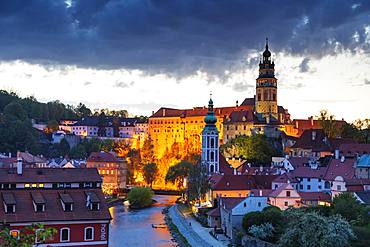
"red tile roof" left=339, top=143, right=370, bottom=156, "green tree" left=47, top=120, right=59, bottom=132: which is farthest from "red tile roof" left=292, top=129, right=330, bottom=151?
"green tree" left=47, top=120, right=59, bottom=132

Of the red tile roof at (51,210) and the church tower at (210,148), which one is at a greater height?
the church tower at (210,148)

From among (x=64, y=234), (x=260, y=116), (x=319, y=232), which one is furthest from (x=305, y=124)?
(x=64, y=234)

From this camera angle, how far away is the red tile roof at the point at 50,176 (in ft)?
85.2

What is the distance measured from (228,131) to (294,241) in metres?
68.7

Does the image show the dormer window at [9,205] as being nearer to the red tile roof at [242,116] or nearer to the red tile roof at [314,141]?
the red tile roof at [314,141]

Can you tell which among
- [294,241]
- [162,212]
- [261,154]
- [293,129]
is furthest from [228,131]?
[294,241]

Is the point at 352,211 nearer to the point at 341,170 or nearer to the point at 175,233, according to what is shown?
the point at 175,233

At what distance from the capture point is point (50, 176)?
1048 inches

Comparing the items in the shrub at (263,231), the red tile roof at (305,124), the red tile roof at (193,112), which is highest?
the red tile roof at (193,112)

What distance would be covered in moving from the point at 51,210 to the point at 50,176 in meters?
2.81

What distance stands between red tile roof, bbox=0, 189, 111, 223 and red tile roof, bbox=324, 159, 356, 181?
26.4 metres

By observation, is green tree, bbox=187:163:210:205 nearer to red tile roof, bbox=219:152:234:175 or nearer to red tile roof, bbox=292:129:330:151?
red tile roof, bbox=219:152:234:175

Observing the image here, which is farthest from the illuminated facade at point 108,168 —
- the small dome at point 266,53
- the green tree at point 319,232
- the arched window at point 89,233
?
the arched window at point 89,233

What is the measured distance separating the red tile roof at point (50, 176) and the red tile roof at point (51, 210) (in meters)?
0.84
